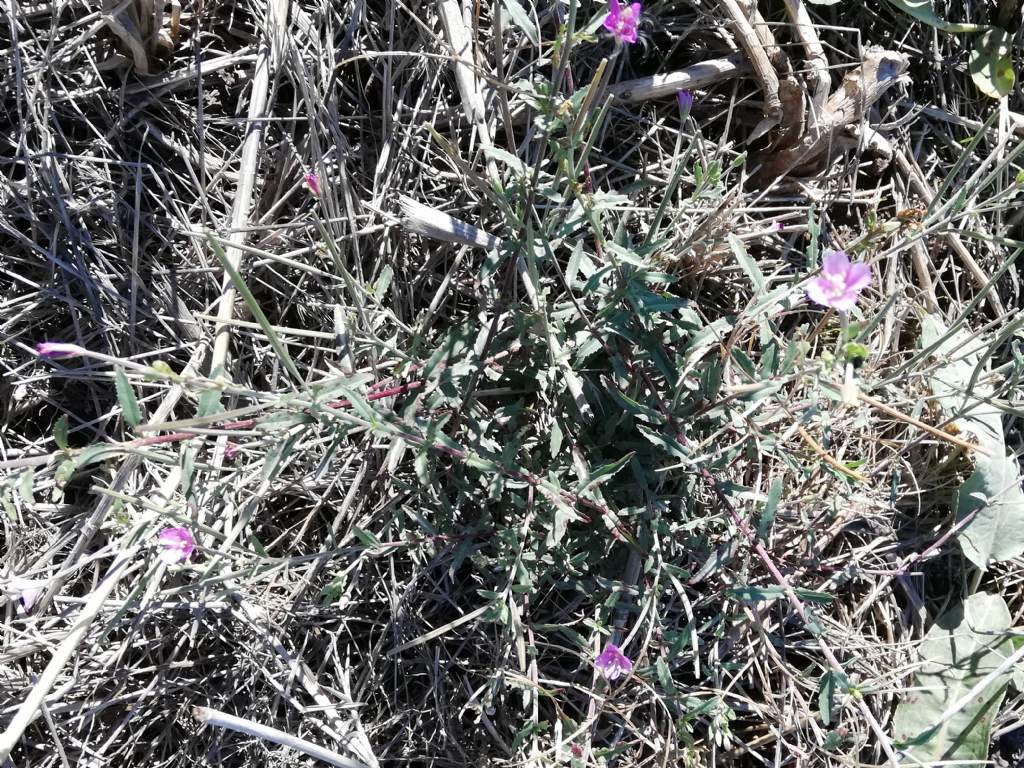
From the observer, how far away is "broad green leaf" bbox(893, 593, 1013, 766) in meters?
2.04

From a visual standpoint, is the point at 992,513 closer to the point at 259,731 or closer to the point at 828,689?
the point at 828,689

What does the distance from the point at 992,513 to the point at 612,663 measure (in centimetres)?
110

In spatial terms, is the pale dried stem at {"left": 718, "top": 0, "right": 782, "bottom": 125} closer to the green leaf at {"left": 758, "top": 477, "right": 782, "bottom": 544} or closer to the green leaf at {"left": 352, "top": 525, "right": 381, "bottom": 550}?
the green leaf at {"left": 758, "top": 477, "right": 782, "bottom": 544}

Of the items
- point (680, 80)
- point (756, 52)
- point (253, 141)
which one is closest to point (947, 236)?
point (756, 52)

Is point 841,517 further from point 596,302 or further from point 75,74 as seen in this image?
point 75,74

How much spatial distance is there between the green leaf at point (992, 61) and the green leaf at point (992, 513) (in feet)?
3.38

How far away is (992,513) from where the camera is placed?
2.11 metres

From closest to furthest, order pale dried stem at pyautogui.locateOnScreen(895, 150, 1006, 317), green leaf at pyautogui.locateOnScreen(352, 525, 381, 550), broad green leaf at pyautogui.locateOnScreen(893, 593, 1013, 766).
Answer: green leaf at pyautogui.locateOnScreen(352, 525, 381, 550) → broad green leaf at pyautogui.locateOnScreen(893, 593, 1013, 766) → pale dried stem at pyautogui.locateOnScreen(895, 150, 1006, 317)

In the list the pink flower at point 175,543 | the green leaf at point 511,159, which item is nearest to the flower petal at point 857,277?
the green leaf at point 511,159

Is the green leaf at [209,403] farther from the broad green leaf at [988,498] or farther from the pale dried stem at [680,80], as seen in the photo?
the broad green leaf at [988,498]

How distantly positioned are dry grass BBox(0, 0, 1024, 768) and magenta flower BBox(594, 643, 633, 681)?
7cm

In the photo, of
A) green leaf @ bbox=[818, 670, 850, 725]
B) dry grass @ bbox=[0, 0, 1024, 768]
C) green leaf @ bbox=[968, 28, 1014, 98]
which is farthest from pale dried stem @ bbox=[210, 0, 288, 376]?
green leaf @ bbox=[968, 28, 1014, 98]

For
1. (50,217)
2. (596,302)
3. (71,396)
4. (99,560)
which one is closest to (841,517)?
(596,302)

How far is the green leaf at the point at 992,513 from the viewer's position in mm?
2082
